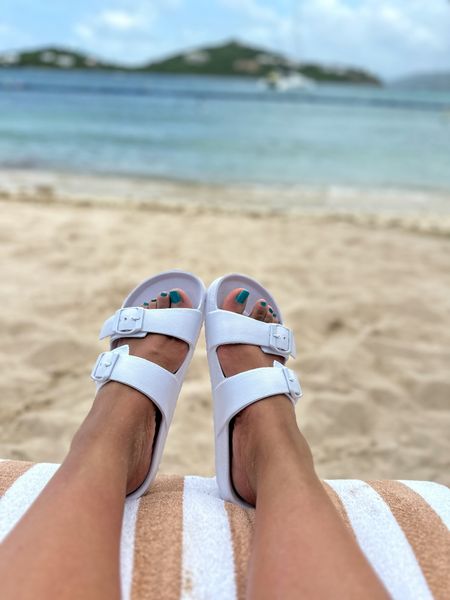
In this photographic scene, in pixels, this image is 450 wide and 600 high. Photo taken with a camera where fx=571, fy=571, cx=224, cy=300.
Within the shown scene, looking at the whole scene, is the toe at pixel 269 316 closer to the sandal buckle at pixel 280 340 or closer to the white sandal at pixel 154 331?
the sandal buckle at pixel 280 340

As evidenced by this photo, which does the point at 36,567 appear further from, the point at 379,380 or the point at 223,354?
the point at 379,380

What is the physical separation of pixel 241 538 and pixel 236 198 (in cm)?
503

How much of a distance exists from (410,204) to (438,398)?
14.1 feet

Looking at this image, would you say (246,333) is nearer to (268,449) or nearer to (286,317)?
(268,449)

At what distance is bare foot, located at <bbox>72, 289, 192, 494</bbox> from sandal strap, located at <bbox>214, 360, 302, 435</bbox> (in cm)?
16

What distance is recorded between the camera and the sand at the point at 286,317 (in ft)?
5.89

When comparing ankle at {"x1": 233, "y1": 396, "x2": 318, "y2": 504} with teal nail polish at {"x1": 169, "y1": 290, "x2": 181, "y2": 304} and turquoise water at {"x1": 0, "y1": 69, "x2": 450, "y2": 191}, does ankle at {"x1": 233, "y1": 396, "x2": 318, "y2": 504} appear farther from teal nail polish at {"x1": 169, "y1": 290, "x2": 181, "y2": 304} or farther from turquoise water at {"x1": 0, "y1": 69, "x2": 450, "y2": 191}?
turquoise water at {"x1": 0, "y1": 69, "x2": 450, "y2": 191}

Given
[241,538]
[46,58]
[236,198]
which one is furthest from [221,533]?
[46,58]

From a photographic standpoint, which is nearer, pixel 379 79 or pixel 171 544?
pixel 171 544

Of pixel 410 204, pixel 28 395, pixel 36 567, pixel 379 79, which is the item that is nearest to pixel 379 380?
pixel 28 395

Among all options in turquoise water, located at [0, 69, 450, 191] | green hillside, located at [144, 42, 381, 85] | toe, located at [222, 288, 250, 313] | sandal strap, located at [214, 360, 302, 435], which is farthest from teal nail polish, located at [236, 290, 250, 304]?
green hillside, located at [144, 42, 381, 85]

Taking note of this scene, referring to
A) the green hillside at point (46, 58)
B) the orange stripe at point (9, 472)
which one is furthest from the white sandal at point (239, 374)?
the green hillside at point (46, 58)

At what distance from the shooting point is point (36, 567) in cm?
77

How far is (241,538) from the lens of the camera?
948 mm
